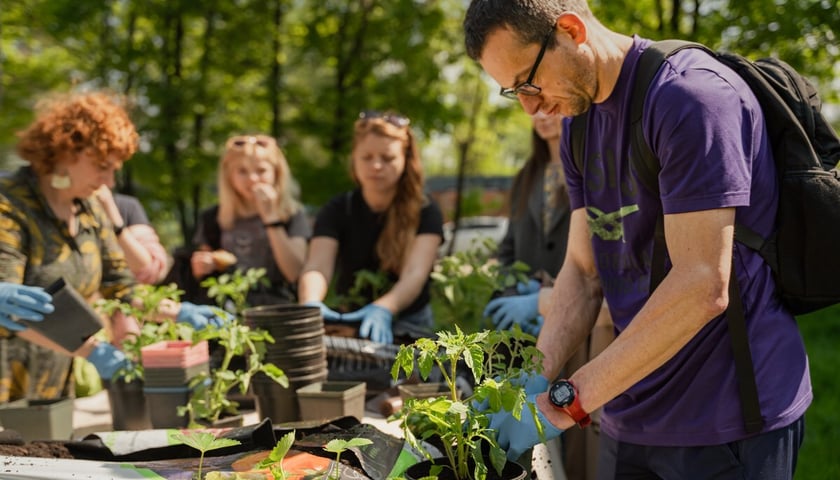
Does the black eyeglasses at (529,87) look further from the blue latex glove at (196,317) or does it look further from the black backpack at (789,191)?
the blue latex glove at (196,317)

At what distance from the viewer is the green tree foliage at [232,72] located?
847cm

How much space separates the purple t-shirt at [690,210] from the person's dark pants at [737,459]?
30mm

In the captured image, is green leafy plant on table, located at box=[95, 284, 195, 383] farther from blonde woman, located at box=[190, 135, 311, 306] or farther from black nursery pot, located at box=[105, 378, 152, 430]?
blonde woman, located at box=[190, 135, 311, 306]

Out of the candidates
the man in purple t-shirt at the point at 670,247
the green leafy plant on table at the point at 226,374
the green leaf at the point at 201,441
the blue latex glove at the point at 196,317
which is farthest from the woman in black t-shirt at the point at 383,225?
the green leaf at the point at 201,441

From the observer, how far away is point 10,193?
2.50 metres

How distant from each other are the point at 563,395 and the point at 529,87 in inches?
23.6

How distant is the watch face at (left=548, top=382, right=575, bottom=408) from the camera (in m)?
1.44

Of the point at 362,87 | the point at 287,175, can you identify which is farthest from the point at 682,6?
the point at 287,175

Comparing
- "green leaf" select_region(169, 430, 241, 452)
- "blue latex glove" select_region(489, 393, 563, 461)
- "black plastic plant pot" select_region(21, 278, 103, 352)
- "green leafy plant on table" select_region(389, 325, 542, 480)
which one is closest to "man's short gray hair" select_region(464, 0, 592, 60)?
"green leafy plant on table" select_region(389, 325, 542, 480)

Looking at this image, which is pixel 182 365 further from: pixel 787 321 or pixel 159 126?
pixel 159 126

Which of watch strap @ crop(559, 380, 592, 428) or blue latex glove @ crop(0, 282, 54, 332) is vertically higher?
blue latex glove @ crop(0, 282, 54, 332)

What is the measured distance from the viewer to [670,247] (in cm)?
137

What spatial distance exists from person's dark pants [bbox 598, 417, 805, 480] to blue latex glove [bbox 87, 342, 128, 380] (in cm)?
152

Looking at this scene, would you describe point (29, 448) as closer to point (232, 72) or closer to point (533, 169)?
point (533, 169)
